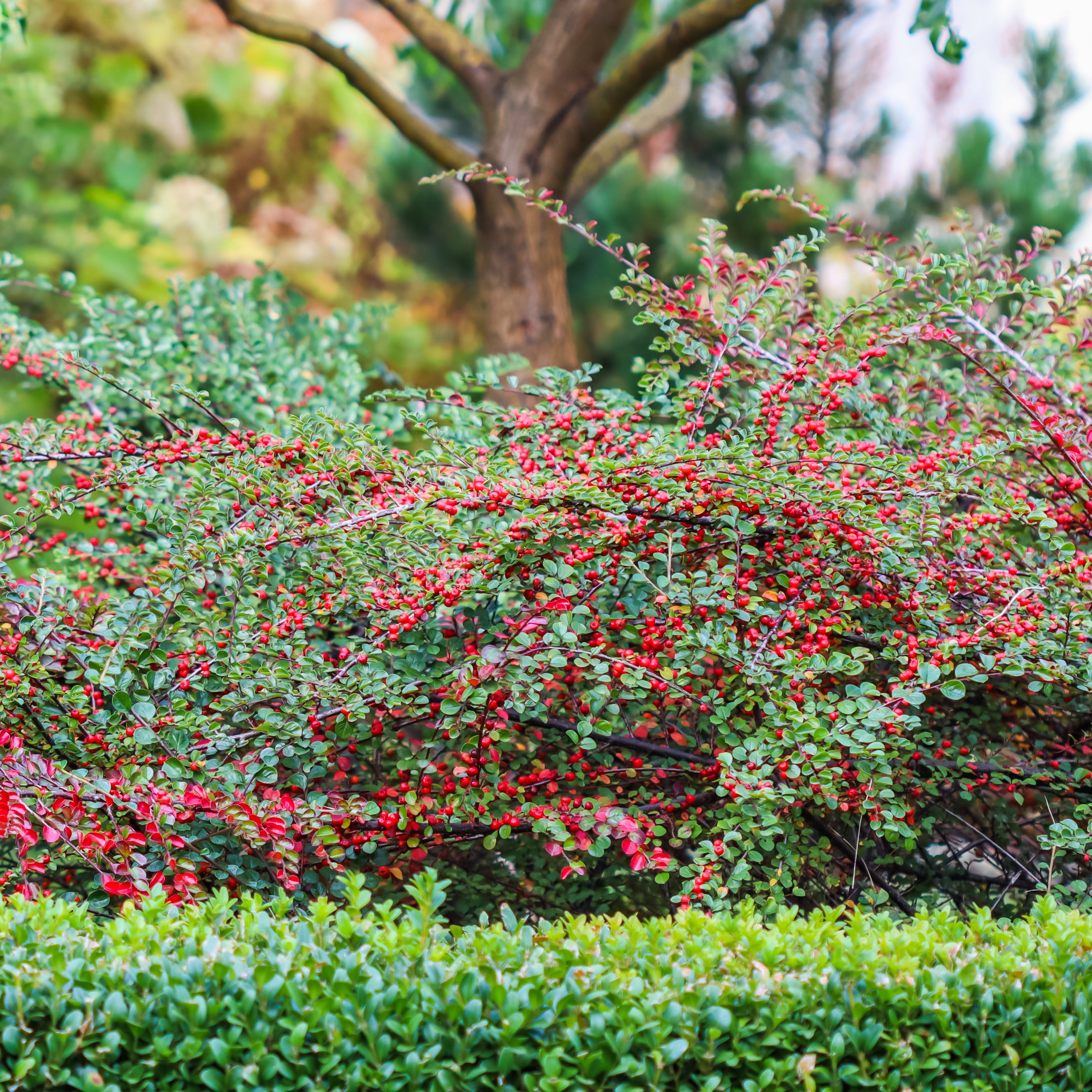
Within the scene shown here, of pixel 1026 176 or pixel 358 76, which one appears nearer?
pixel 358 76

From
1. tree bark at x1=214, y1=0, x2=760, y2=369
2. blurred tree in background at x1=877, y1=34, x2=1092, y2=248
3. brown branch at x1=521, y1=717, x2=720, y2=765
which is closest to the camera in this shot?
brown branch at x1=521, y1=717, x2=720, y2=765

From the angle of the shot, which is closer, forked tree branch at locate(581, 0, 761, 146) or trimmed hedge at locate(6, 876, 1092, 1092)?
trimmed hedge at locate(6, 876, 1092, 1092)

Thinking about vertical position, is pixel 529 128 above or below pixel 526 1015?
above

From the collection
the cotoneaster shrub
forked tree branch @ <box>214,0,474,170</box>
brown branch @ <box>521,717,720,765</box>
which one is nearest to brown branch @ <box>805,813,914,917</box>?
the cotoneaster shrub

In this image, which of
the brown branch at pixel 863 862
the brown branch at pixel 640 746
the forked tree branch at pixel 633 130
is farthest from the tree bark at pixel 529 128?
the brown branch at pixel 863 862

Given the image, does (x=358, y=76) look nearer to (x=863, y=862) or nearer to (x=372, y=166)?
(x=863, y=862)

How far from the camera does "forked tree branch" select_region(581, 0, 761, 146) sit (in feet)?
14.1

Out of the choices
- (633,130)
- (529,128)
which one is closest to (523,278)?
(529,128)

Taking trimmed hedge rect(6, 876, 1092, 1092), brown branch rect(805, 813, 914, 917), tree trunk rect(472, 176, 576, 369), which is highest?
tree trunk rect(472, 176, 576, 369)

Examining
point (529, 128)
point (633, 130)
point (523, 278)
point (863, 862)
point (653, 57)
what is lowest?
point (863, 862)

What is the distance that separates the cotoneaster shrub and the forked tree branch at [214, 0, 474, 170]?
2.38 metres

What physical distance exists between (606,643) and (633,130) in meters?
4.26

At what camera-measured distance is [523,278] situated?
4633mm

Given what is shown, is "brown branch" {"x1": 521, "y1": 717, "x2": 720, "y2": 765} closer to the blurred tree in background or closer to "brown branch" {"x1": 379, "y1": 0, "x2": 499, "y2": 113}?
"brown branch" {"x1": 379, "y1": 0, "x2": 499, "y2": 113}
